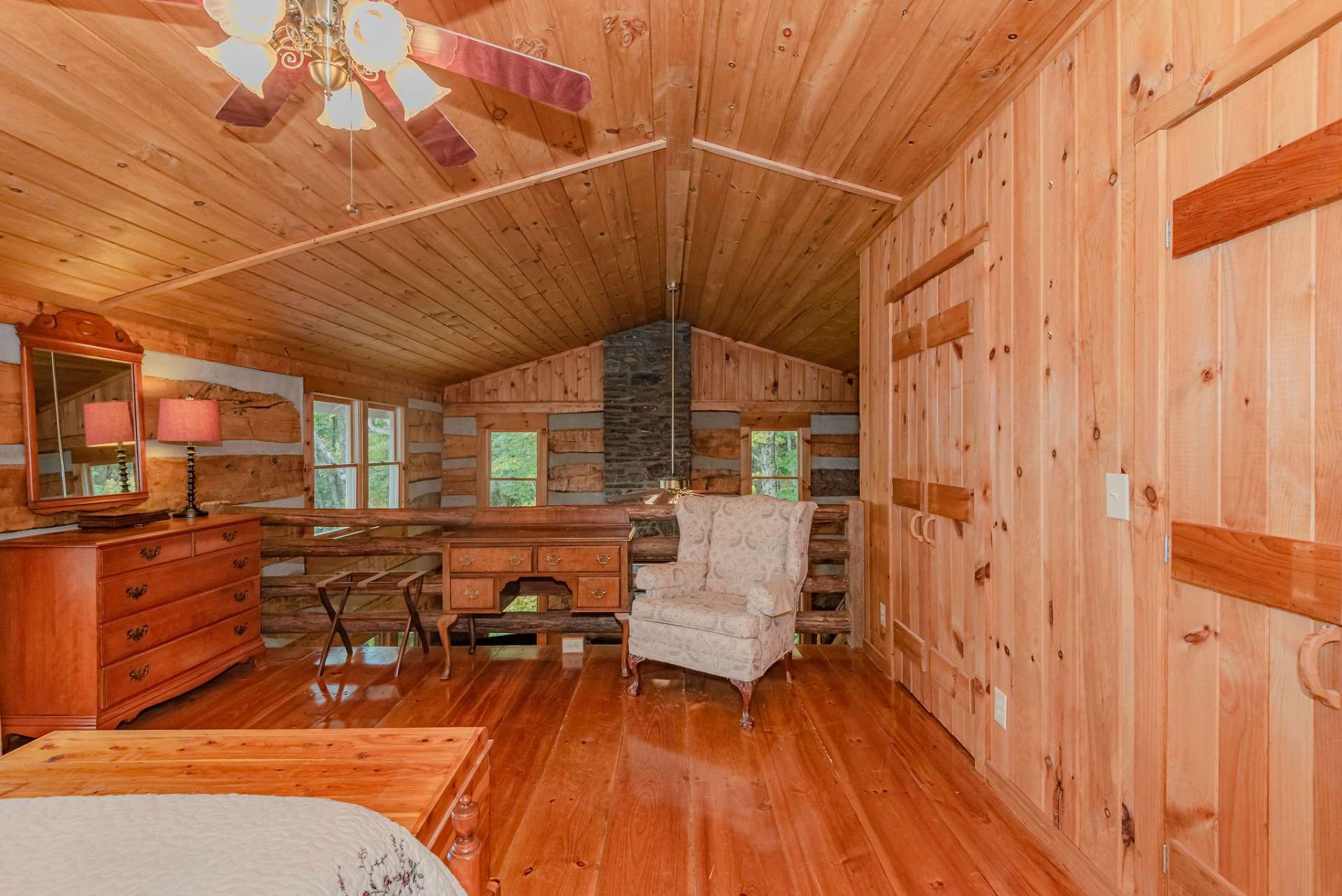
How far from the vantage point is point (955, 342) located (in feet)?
8.48

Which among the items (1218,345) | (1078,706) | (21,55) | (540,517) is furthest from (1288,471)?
(540,517)

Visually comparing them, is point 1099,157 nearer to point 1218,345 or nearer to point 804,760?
point 1218,345

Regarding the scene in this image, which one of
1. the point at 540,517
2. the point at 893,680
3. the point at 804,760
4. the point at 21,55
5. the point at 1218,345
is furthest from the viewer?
the point at 540,517

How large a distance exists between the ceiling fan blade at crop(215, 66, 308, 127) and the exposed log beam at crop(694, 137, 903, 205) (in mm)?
1972

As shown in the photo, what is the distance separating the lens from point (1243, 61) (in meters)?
1.28

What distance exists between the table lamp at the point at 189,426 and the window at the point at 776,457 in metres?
5.17

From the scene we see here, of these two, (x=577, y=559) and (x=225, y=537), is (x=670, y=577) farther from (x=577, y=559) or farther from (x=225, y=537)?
(x=225, y=537)

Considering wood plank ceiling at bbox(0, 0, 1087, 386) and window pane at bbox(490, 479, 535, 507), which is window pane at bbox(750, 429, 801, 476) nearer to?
window pane at bbox(490, 479, 535, 507)

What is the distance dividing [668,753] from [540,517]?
1843 millimetres

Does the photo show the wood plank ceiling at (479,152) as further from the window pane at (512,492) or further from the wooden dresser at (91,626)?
the window pane at (512,492)

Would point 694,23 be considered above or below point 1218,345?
above

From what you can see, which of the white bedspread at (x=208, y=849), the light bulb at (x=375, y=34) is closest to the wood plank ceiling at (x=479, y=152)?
the light bulb at (x=375, y=34)

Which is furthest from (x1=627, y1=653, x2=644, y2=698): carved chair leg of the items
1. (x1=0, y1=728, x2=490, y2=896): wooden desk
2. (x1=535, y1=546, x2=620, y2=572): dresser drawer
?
(x1=0, y1=728, x2=490, y2=896): wooden desk

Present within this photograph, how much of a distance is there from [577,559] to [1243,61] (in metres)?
3.03
